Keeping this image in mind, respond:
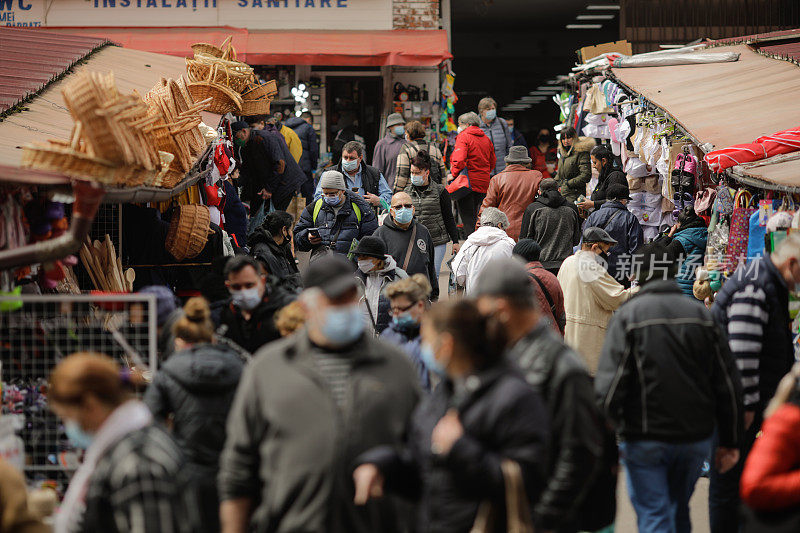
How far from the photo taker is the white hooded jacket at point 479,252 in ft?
34.6

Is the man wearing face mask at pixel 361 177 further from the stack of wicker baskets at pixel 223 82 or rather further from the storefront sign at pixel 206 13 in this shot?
the storefront sign at pixel 206 13

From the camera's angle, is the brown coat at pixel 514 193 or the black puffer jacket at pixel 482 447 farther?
the brown coat at pixel 514 193

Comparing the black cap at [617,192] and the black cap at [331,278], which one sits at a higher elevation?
the black cap at [617,192]

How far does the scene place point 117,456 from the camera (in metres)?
3.83

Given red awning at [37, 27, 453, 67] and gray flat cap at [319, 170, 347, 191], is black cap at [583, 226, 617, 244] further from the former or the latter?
red awning at [37, 27, 453, 67]

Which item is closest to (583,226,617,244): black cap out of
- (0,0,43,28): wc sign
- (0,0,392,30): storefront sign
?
(0,0,392,30): storefront sign

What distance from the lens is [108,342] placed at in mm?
6387

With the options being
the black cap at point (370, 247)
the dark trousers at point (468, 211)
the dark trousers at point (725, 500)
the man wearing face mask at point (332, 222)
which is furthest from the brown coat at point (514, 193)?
the dark trousers at point (725, 500)

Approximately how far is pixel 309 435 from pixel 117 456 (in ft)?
2.44

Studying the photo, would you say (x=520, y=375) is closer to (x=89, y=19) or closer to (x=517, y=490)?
(x=517, y=490)

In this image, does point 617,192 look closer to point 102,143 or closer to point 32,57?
point 32,57

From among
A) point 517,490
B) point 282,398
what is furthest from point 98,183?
point 517,490

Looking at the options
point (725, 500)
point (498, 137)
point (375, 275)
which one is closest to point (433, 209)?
point (375, 275)

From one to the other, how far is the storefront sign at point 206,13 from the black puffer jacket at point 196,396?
15810 mm
